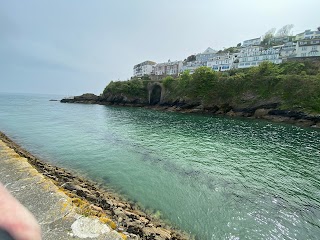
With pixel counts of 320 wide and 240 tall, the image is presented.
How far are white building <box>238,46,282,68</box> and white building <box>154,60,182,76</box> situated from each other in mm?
36950

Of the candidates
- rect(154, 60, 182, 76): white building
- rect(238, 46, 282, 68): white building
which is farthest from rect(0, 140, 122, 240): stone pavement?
rect(154, 60, 182, 76): white building

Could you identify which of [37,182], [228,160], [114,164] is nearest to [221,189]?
[228,160]

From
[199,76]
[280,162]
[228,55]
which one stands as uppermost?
[228,55]

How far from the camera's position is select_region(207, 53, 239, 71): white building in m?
94.4

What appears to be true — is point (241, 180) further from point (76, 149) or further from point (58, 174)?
point (76, 149)

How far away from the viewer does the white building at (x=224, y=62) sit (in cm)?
9443

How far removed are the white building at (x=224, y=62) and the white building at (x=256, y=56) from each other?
3299mm

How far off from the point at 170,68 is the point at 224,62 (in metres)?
35.6

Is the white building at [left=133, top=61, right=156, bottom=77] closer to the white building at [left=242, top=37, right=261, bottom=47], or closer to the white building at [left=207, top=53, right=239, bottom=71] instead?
the white building at [left=207, top=53, right=239, bottom=71]

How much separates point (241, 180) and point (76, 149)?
15.8m

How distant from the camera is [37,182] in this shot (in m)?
7.35

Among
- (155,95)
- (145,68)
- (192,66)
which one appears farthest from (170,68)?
(155,95)

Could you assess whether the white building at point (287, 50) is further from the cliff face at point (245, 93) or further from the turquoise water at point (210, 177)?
the turquoise water at point (210, 177)

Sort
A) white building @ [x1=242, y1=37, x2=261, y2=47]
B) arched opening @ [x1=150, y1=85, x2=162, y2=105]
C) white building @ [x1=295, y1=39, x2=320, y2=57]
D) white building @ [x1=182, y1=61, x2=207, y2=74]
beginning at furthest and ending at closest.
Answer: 1. white building @ [x1=242, y1=37, x2=261, y2=47]
2. white building @ [x1=182, y1=61, x2=207, y2=74]
3. arched opening @ [x1=150, y1=85, x2=162, y2=105]
4. white building @ [x1=295, y1=39, x2=320, y2=57]
